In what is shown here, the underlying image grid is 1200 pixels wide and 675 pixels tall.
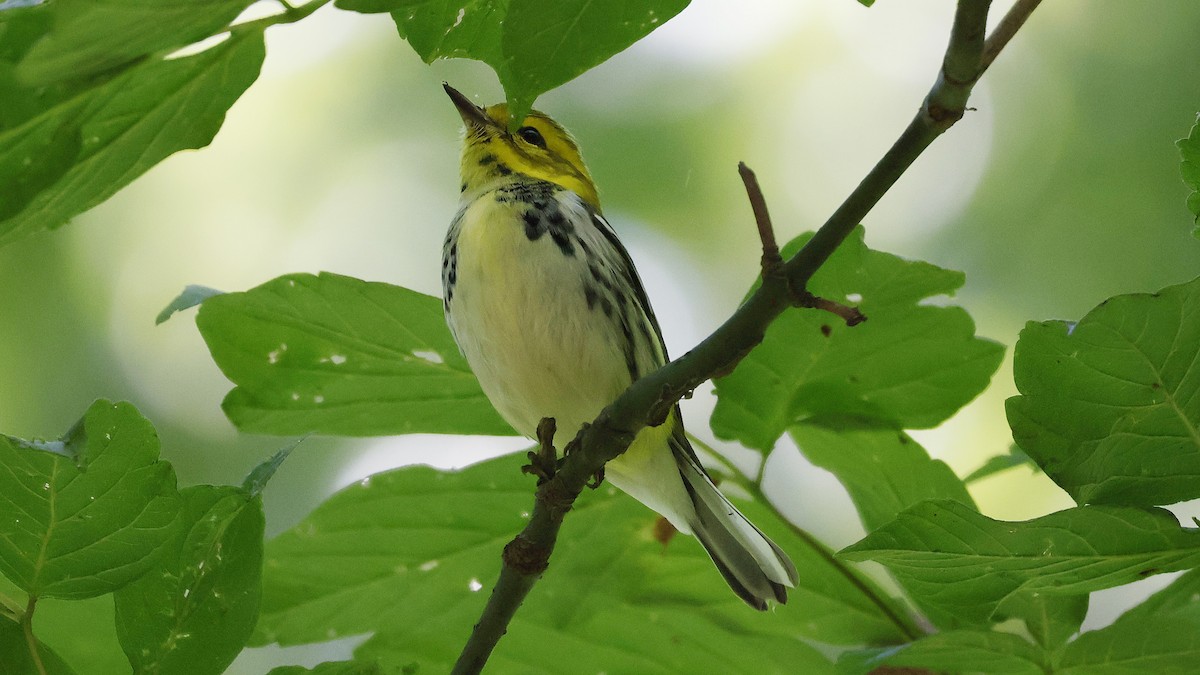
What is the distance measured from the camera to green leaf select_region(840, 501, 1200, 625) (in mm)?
870

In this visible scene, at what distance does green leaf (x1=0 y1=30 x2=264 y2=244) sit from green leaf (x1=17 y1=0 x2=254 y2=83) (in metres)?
0.05

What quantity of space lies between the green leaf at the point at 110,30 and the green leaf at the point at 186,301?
70cm

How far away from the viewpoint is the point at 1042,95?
4.92 meters

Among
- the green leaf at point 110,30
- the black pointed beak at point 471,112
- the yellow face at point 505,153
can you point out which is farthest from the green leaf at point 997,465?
the black pointed beak at point 471,112

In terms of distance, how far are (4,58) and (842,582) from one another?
1.07 metres

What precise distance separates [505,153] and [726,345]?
1.80m

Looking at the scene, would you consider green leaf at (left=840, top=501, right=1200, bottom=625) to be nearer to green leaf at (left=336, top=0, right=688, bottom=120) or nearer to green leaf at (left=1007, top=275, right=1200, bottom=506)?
green leaf at (left=1007, top=275, right=1200, bottom=506)

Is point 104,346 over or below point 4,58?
over

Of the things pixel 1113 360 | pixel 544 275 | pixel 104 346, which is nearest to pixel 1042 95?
pixel 544 275

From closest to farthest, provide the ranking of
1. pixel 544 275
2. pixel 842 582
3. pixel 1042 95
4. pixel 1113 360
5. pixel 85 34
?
pixel 85 34 → pixel 1113 360 → pixel 842 582 → pixel 544 275 → pixel 1042 95

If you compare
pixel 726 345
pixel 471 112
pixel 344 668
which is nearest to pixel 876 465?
pixel 726 345

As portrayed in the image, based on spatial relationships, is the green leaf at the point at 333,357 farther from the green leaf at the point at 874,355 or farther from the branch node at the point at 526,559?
the green leaf at the point at 874,355

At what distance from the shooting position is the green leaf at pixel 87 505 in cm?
98

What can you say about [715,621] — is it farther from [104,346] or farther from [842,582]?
[104,346]
